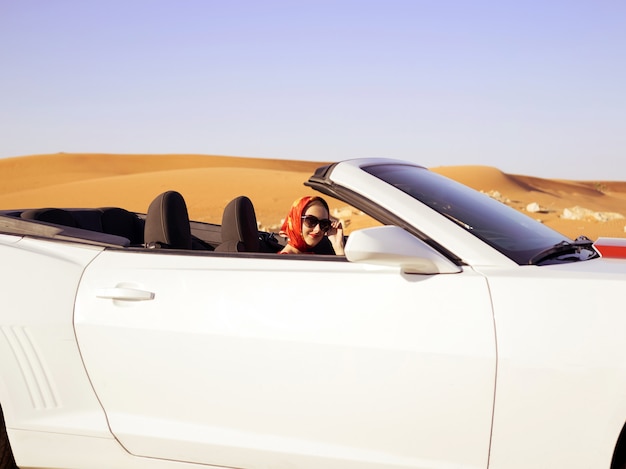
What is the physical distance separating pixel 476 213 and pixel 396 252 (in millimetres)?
695

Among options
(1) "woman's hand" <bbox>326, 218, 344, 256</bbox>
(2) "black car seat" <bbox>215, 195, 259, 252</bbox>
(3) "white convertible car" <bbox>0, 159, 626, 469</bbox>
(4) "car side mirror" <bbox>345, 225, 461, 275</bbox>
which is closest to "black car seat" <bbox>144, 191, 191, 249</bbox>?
(2) "black car seat" <bbox>215, 195, 259, 252</bbox>

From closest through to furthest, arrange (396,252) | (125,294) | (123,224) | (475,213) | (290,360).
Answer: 1. (396,252)
2. (290,360)
3. (125,294)
4. (475,213)
5. (123,224)

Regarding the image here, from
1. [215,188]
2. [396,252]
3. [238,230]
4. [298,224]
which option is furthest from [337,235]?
[215,188]

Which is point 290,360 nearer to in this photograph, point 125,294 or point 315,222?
point 125,294

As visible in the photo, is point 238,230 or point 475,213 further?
point 238,230

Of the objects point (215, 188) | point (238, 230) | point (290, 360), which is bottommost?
point (215, 188)

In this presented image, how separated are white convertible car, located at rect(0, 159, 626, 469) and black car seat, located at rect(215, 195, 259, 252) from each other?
88cm

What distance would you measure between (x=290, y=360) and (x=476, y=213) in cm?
109

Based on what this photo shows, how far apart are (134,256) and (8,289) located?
57 cm

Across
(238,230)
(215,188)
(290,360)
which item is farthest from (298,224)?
(215,188)

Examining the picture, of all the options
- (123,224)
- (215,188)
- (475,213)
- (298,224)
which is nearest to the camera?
(475,213)

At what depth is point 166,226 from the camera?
4.06m

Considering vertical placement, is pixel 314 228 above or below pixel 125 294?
above

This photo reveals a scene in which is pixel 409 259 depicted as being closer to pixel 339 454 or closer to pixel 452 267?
pixel 452 267
